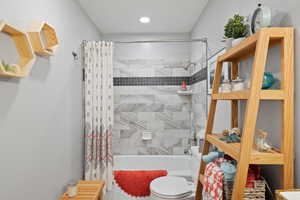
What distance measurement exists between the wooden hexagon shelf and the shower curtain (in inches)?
34.1

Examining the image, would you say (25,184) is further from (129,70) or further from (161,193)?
(129,70)

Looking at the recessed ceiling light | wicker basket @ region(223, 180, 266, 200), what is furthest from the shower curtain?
wicker basket @ region(223, 180, 266, 200)

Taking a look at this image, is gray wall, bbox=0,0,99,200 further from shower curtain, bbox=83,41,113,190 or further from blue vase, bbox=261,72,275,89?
blue vase, bbox=261,72,275,89

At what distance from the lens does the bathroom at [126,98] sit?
1.25 m

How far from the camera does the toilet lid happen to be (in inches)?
88.3

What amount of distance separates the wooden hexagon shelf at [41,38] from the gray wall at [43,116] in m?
0.06

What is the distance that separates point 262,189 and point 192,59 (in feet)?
9.00

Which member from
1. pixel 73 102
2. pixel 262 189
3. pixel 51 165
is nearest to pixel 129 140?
pixel 73 102

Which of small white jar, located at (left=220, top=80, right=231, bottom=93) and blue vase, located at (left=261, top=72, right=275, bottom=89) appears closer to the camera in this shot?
blue vase, located at (left=261, top=72, right=275, bottom=89)

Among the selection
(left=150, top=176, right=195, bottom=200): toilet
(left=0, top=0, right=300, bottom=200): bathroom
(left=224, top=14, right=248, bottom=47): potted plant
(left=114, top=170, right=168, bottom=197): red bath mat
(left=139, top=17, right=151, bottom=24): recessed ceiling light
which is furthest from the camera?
(left=139, top=17, right=151, bottom=24): recessed ceiling light

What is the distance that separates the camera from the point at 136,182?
299 cm

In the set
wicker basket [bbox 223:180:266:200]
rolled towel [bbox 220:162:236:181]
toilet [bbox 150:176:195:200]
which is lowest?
toilet [bbox 150:176:195:200]

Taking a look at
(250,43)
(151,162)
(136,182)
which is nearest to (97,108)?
(136,182)

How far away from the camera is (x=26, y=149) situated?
148 cm
